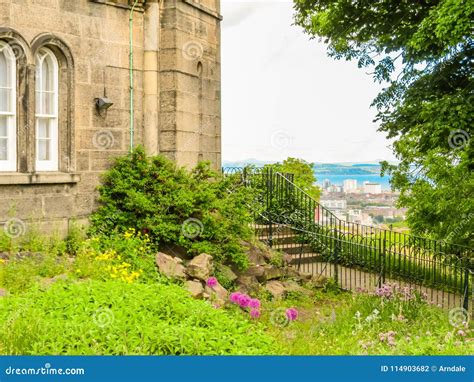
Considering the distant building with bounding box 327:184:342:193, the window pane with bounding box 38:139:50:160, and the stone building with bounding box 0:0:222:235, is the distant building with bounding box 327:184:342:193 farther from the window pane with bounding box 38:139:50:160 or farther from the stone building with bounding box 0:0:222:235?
the window pane with bounding box 38:139:50:160

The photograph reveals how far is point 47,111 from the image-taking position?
12.4 metres

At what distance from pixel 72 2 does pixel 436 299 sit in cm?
937

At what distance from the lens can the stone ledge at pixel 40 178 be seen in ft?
37.6

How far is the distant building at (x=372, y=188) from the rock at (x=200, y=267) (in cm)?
993

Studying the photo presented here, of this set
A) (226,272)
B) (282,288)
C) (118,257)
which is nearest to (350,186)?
(282,288)

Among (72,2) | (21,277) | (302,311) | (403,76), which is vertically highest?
(72,2)

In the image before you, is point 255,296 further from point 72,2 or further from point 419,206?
point 419,206

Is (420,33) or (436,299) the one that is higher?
(420,33)

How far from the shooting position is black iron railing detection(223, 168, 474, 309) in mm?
15023

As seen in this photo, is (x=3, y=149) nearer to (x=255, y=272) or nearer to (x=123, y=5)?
(x=123, y=5)

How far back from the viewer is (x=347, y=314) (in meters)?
11.5

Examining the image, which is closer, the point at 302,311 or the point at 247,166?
the point at 302,311
